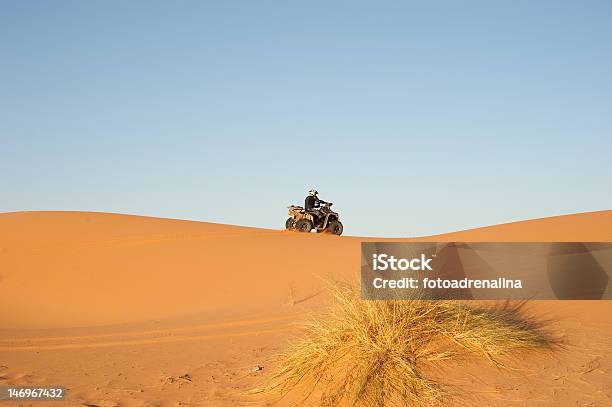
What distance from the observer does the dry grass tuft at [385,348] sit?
4.82 metres

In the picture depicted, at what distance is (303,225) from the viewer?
2094 centimetres

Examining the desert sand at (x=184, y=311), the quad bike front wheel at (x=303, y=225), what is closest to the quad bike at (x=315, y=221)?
the quad bike front wheel at (x=303, y=225)

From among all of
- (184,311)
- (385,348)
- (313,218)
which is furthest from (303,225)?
(385,348)

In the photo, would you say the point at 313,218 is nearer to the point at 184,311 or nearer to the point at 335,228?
the point at 335,228

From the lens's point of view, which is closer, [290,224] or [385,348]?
[385,348]

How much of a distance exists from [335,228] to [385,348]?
53.2 feet

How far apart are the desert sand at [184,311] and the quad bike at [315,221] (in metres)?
2.05

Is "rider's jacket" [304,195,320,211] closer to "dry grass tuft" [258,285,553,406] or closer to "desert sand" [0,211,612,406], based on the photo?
"desert sand" [0,211,612,406]

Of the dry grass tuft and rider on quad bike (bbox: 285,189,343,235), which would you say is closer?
the dry grass tuft

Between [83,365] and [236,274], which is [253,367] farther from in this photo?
[236,274]

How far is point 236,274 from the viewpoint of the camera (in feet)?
45.6

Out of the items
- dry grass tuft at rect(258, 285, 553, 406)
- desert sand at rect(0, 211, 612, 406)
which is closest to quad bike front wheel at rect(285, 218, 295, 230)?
desert sand at rect(0, 211, 612, 406)

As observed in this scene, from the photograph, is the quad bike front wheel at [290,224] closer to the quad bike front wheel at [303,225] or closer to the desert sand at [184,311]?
the quad bike front wheel at [303,225]

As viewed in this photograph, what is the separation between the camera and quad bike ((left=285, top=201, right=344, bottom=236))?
21.0 m
